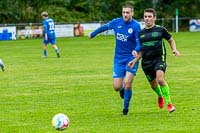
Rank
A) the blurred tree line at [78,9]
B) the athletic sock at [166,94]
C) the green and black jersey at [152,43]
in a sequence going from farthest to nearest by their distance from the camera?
the blurred tree line at [78,9] → the green and black jersey at [152,43] → the athletic sock at [166,94]

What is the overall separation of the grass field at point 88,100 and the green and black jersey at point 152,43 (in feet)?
3.49

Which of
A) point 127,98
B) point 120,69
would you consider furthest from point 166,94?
point 120,69

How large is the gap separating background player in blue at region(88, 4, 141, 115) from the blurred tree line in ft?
129

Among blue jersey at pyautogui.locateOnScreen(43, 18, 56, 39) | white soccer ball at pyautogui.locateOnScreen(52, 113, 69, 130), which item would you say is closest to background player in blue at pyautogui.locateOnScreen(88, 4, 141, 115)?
white soccer ball at pyautogui.locateOnScreen(52, 113, 69, 130)

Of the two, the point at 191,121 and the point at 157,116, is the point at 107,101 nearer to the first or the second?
the point at 157,116

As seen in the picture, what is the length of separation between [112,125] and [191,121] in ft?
4.40

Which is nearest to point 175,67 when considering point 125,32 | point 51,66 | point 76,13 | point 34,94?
point 51,66

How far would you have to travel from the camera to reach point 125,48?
1186 cm

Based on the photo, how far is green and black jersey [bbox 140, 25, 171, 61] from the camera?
11.5 meters

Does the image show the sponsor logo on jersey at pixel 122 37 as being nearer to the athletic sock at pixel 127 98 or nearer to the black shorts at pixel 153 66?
the black shorts at pixel 153 66

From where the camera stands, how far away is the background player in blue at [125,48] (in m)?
11.5

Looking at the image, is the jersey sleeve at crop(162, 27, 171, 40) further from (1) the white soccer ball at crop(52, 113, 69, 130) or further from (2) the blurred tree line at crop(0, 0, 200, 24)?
(2) the blurred tree line at crop(0, 0, 200, 24)

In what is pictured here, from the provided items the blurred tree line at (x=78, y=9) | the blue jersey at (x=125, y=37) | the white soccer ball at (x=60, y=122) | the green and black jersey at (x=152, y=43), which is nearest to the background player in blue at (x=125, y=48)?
the blue jersey at (x=125, y=37)

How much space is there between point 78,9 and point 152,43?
43783mm
